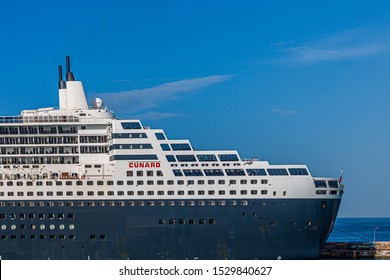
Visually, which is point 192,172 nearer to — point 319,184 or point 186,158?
point 186,158

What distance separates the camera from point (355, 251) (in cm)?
6725

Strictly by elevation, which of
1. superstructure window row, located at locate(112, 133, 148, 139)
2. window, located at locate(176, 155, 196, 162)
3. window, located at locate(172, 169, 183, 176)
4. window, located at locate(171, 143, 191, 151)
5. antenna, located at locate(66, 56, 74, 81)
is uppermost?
antenna, located at locate(66, 56, 74, 81)

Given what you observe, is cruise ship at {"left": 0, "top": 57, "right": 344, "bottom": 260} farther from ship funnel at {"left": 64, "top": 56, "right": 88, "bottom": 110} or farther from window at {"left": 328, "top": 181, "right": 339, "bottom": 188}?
ship funnel at {"left": 64, "top": 56, "right": 88, "bottom": 110}

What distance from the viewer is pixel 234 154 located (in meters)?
60.5

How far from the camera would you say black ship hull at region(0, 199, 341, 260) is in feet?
194

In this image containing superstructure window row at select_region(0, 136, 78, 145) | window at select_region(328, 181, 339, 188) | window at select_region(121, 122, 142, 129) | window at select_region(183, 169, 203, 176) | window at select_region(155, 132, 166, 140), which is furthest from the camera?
superstructure window row at select_region(0, 136, 78, 145)

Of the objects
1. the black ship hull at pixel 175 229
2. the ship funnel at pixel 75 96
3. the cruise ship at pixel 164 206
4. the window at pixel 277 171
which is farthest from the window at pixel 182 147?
the ship funnel at pixel 75 96

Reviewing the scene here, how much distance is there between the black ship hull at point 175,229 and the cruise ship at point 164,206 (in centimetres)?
8

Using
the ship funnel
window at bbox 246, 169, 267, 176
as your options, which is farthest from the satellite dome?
window at bbox 246, 169, 267, 176

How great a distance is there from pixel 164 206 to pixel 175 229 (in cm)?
200

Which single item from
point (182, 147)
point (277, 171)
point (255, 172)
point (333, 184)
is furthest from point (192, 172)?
point (333, 184)

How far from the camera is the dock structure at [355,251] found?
66438 mm

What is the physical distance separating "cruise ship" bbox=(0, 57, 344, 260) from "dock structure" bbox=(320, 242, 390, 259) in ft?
20.9

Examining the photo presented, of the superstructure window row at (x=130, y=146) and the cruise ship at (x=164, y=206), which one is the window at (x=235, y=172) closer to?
the cruise ship at (x=164, y=206)
